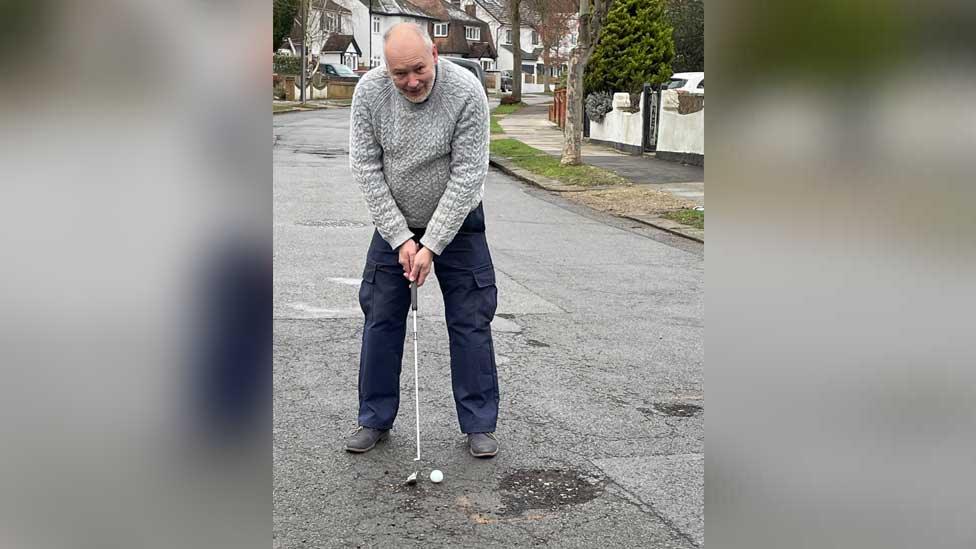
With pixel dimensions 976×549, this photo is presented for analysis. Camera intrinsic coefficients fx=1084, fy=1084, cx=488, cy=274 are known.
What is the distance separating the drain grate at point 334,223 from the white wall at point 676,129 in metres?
10.3

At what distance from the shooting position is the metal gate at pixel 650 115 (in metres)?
23.7

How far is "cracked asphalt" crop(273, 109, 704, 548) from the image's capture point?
410 centimetres

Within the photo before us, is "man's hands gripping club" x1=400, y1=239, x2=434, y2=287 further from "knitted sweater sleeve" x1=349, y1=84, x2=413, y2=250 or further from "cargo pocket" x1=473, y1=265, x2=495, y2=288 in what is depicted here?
"cargo pocket" x1=473, y1=265, x2=495, y2=288

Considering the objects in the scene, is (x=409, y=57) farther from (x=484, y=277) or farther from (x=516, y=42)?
(x=516, y=42)

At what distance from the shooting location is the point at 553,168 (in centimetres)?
2109

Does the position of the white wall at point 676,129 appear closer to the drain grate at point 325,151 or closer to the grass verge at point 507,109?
the drain grate at point 325,151

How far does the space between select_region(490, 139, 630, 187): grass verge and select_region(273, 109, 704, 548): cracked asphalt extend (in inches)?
320

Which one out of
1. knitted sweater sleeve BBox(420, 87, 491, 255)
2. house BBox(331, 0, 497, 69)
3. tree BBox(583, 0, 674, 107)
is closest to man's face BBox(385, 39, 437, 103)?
knitted sweater sleeve BBox(420, 87, 491, 255)

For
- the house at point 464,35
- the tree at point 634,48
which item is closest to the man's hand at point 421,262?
the tree at point 634,48

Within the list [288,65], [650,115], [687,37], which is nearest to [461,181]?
[650,115]
